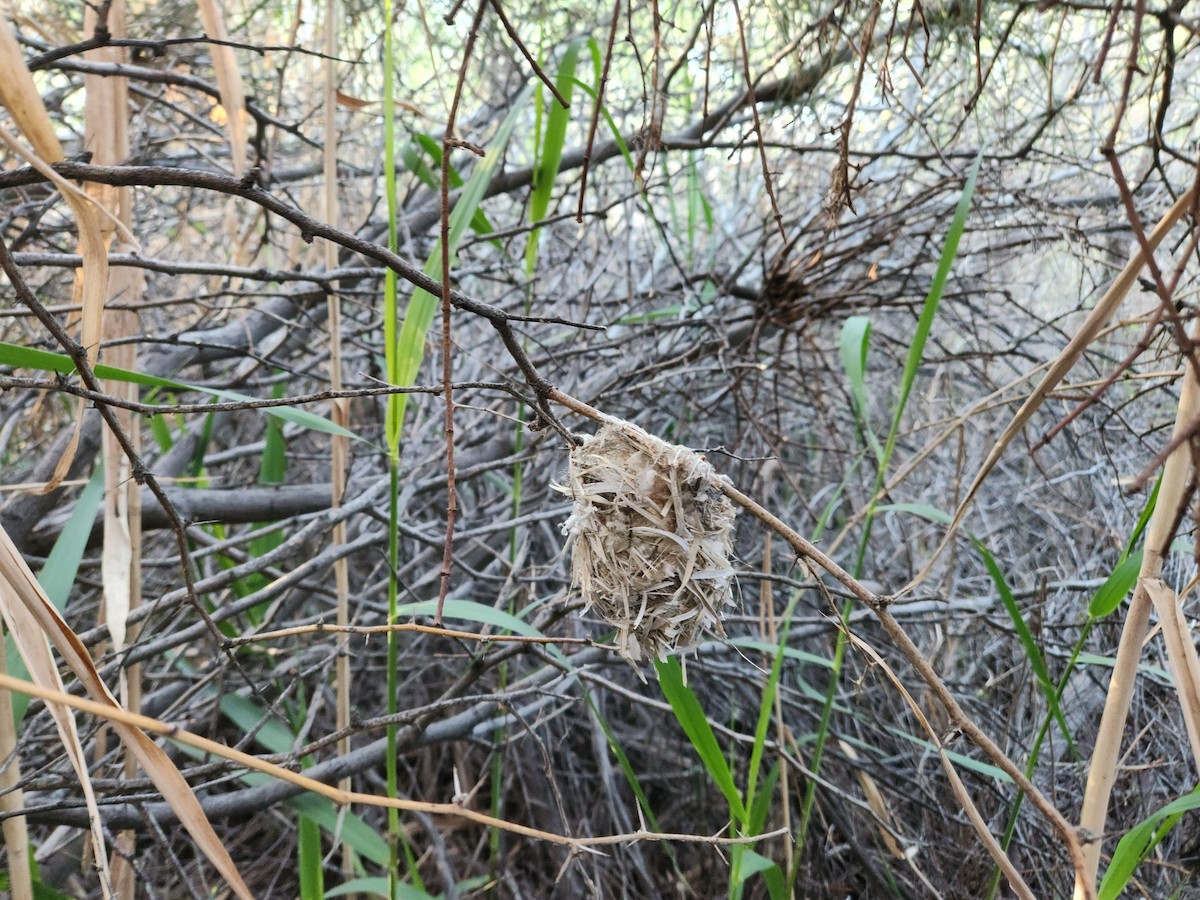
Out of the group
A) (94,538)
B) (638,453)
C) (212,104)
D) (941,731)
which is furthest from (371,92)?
(941,731)

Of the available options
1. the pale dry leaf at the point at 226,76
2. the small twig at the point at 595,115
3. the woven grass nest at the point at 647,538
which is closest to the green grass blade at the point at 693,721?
the woven grass nest at the point at 647,538

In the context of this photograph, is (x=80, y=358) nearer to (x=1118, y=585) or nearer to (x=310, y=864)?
(x=310, y=864)

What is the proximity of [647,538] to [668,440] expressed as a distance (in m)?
1.02

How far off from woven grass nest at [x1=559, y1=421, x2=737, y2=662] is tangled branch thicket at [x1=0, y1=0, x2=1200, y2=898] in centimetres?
24

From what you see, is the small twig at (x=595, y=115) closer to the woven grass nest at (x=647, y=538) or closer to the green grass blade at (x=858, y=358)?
the woven grass nest at (x=647, y=538)

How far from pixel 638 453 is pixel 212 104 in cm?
178

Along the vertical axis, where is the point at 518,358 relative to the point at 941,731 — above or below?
above

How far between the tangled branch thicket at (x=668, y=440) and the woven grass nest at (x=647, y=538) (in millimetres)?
241

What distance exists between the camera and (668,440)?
1613mm

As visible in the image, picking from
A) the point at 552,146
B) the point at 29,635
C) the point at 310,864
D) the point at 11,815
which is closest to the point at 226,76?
the point at 552,146

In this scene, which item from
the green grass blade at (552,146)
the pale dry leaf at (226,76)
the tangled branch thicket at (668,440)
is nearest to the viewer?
the pale dry leaf at (226,76)

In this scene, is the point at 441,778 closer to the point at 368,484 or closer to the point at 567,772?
the point at 567,772

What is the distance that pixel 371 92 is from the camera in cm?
210

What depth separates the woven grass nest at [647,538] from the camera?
573mm
